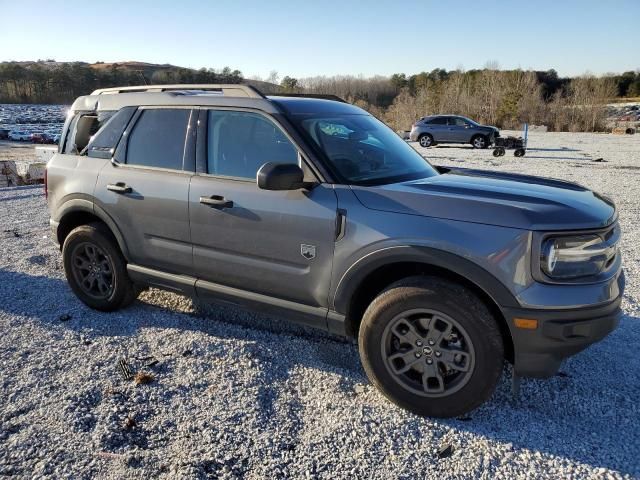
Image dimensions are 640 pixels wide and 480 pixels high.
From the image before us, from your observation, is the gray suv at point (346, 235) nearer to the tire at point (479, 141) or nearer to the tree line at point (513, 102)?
the tire at point (479, 141)

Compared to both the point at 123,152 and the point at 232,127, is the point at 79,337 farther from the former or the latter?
the point at 232,127

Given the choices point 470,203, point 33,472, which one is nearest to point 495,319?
point 470,203

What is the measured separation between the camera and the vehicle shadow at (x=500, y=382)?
2754 mm

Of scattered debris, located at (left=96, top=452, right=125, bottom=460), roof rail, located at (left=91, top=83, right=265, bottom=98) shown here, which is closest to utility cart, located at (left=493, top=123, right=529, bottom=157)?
roof rail, located at (left=91, top=83, right=265, bottom=98)

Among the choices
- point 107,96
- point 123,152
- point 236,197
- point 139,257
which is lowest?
point 139,257

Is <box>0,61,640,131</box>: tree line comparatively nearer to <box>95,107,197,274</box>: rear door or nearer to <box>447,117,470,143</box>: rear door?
<box>447,117,470,143</box>: rear door

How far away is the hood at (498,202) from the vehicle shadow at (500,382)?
3.85 ft

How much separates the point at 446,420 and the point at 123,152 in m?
3.24

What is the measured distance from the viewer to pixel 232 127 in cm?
362

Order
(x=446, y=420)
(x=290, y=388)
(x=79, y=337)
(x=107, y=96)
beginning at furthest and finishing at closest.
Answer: (x=107, y=96), (x=79, y=337), (x=290, y=388), (x=446, y=420)

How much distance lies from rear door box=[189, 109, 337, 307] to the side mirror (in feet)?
0.47

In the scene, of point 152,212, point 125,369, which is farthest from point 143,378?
point 152,212

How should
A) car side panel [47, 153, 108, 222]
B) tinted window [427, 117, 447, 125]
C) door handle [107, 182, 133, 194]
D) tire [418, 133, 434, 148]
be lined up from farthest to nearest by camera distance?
tire [418, 133, 434, 148] < tinted window [427, 117, 447, 125] < car side panel [47, 153, 108, 222] < door handle [107, 182, 133, 194]

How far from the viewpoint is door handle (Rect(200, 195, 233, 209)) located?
11.3 feet
